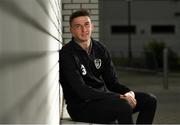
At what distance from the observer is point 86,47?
12.0ft

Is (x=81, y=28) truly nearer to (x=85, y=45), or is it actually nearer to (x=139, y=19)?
(x=85, y=45)

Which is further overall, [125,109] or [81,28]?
[81,28]

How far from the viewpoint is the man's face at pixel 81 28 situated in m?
3.55

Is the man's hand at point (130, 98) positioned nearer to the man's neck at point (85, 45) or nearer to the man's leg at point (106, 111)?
the man's leg at point (106, 111)

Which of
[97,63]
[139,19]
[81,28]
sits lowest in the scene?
[97,63]

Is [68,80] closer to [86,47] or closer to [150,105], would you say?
[86,47]

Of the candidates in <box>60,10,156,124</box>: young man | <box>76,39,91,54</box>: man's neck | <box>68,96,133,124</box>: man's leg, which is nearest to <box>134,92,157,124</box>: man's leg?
<box>60,10,156,124</box>: young man

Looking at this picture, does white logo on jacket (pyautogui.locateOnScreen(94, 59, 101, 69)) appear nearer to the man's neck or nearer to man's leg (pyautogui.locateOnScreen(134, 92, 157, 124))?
the man's neck

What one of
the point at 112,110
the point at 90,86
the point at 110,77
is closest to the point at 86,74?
the point at 90,86

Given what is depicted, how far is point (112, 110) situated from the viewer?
3297mm

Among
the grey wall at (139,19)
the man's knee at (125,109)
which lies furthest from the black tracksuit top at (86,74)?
the grey wall at (139,19)

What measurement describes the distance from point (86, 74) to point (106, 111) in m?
0.42

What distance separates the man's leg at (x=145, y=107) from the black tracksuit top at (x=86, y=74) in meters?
0.19

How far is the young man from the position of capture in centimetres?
333
